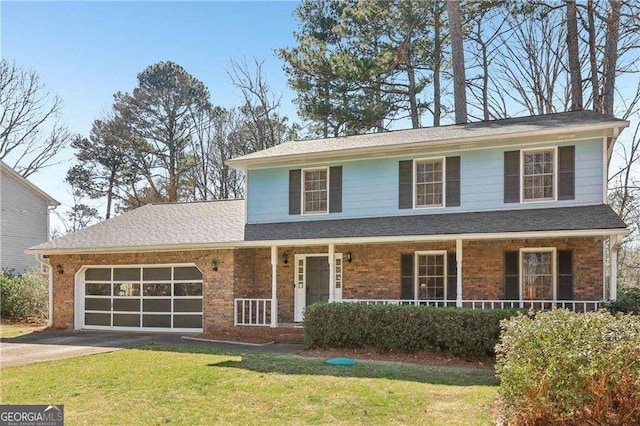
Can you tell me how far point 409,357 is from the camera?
37.5 feet

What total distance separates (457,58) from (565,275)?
11.4m

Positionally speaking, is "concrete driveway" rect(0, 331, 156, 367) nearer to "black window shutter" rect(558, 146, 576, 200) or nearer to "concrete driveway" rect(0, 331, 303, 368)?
"concrete driveway" rect(0, 331, 303, 368)

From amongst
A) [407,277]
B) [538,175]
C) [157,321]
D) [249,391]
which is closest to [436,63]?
[538,175]

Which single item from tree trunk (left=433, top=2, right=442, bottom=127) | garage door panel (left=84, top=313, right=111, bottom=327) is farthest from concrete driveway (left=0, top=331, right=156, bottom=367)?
tree trunk (left=433, top=2, right=442, bottom=127)

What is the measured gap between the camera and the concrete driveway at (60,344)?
38.9 ft

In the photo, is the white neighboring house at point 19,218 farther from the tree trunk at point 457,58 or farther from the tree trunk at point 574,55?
the tree trunk at point 574,55

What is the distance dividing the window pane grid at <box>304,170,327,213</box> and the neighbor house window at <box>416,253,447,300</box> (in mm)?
3086

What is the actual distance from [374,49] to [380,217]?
11781mm

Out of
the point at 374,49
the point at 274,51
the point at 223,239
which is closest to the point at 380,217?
the point at 223,239

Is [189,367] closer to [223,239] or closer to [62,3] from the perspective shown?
[223,239]

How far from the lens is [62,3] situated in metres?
11.4

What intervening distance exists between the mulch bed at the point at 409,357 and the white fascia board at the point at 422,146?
5234 millimetres

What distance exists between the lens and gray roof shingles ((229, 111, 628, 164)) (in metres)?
13.3

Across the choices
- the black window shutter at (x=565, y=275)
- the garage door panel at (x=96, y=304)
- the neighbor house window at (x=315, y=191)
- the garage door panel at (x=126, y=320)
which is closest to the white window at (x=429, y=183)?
the neighbor house window at (x=315, y=191)
